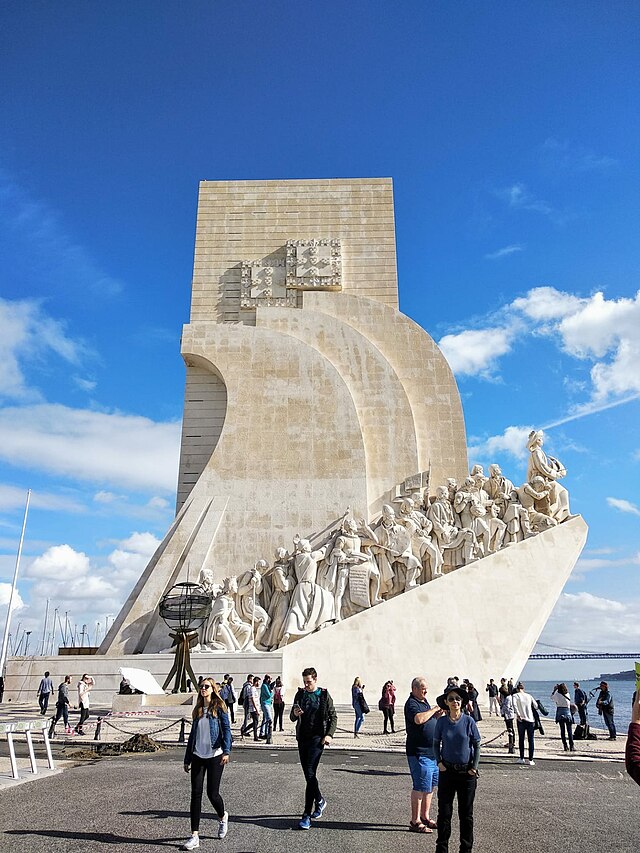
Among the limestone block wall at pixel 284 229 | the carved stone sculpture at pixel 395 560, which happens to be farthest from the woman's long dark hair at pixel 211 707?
the limestone block wall at pixel 284 229

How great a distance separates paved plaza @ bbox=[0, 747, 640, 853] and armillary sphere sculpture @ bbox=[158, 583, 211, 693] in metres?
3.82

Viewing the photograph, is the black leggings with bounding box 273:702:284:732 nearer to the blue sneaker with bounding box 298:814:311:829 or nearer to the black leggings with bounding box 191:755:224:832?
the blue sneaker with bounding box 298:814:311:829

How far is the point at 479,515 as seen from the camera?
42.7 feet

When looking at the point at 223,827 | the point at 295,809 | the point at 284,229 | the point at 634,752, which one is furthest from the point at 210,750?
the point at 284,229

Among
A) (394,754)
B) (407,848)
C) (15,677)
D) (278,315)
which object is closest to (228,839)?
(407,848)

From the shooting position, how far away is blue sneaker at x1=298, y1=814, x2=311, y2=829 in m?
3.55

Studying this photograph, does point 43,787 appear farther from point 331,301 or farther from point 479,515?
point 331,301

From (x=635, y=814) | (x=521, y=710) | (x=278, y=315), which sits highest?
(x=278, y=315)

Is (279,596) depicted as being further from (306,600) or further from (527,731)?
(527,731)

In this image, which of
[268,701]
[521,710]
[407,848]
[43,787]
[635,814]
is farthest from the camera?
[268,701]

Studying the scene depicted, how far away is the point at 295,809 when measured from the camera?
13.3 feet

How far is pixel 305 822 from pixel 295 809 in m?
0.52

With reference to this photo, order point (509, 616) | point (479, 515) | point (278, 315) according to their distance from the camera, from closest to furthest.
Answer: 1. point (509, 616)
2. point (479, 515)
3. point (278, 315)

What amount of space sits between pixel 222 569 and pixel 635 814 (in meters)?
10.9
